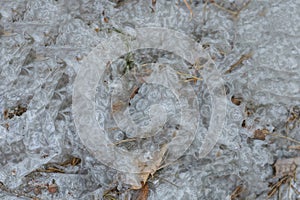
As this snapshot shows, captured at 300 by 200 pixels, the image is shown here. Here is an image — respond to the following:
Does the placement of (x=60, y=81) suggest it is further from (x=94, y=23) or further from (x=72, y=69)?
(x=94, y=23)

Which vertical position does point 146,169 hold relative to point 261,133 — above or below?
below

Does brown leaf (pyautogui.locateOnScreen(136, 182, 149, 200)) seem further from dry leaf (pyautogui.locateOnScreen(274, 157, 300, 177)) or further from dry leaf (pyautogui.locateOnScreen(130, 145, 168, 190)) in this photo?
dry leaf (pyautogui.locateOnScreen(274, 157, 300, 177))

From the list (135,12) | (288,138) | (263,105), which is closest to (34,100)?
(135,12)

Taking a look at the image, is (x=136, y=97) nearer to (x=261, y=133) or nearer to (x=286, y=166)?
(x=261, y=133)

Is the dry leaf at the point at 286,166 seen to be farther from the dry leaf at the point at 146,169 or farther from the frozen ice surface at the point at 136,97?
the dry leaf at the point at 146,169

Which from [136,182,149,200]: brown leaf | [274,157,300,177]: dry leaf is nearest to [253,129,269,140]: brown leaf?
[274,157,300,177]: dry leaf

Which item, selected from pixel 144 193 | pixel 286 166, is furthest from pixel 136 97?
pixel 286 166

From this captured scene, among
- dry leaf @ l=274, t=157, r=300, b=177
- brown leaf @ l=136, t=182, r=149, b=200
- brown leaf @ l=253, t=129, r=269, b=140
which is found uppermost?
brown leaf @ l=253, t=129, r=269, b=140

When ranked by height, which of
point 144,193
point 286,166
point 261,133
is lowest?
point 144,193

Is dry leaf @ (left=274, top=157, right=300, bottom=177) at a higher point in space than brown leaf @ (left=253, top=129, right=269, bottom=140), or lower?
lower
